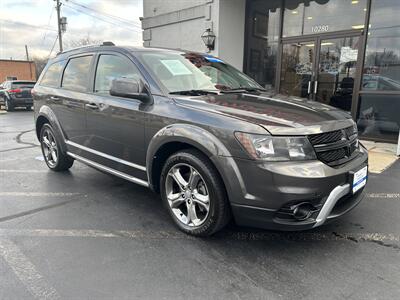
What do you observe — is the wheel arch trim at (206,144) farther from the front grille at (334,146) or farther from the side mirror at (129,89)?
the front grille at (334,146)

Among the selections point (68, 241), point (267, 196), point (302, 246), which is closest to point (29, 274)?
point (68, 241)

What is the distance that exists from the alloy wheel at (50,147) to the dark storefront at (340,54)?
650cm

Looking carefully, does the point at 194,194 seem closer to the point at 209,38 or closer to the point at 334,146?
the point at 334,146

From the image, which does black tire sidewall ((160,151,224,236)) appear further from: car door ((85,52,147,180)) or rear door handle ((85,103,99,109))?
rear door handle ((85,103,99,109))

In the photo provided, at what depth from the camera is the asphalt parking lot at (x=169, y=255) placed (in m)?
2.40

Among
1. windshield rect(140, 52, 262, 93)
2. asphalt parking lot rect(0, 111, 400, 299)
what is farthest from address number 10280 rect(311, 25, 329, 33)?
asphalt parking lot rect(0, 111, 400, 299)

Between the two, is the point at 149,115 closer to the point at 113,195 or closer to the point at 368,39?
the point at 113,195

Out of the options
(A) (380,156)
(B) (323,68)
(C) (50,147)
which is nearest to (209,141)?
(C) (50,147)

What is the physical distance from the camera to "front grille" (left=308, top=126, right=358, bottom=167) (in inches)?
106

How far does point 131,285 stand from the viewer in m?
2.46

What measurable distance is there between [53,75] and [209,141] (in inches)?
133

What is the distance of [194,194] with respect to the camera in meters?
3.09

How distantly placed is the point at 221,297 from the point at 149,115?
1.81m

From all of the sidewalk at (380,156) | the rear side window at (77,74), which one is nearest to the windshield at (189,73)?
the rear side window at (77,74)
